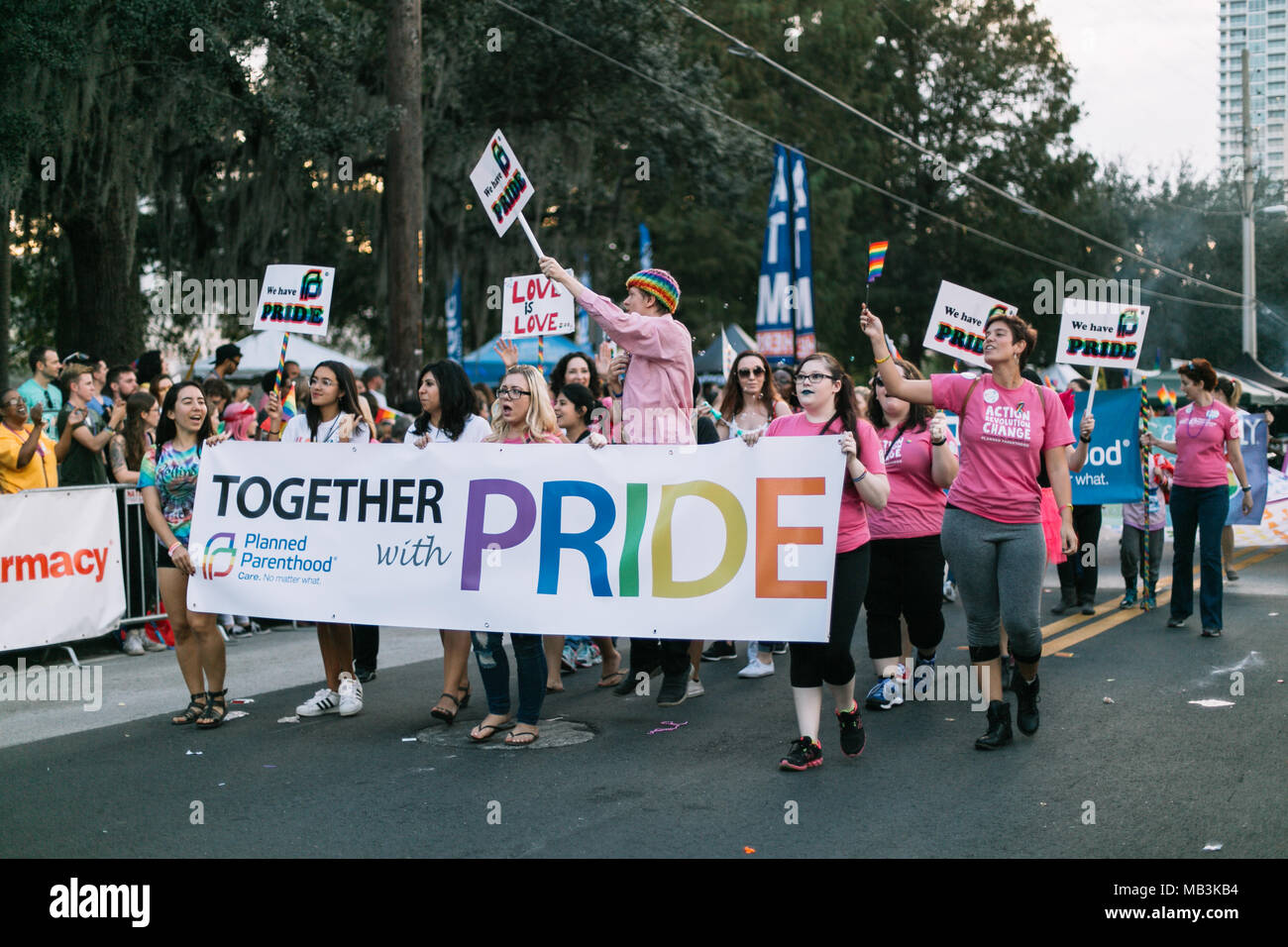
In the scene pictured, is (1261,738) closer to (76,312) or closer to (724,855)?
(724,855)

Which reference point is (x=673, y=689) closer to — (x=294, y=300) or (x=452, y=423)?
(x=452, y=423)

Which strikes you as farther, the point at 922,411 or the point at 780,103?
the point at 780,103

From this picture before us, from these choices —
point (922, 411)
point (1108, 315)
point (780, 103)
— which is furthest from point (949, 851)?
point (780, 103)

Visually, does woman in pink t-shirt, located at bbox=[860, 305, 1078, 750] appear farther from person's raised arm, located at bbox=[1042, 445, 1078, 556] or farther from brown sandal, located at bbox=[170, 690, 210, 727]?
brown sandal, located at bbox=[170, 690, 210, 727]

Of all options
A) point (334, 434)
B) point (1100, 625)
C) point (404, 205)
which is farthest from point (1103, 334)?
point (404, 205)

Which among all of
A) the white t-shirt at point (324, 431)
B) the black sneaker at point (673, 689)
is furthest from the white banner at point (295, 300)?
the black sneaker at point (673, 689)

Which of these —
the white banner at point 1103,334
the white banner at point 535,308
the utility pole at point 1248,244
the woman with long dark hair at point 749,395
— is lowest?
the woman with long dark hair at point 749,395

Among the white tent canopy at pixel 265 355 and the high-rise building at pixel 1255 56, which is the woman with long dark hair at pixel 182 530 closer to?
the white tent canopy at pixel 265 355

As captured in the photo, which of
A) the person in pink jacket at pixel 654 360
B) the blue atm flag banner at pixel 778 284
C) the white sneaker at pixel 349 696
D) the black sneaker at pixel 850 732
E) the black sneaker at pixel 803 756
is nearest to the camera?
the black sneaker at pixel 803 756

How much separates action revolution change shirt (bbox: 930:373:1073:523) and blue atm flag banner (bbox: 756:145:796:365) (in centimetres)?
1237

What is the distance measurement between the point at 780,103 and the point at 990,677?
102 feet

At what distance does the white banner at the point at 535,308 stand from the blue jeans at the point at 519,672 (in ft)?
16.0

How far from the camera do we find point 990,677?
20.8ft

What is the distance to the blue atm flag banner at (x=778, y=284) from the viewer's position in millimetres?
19000
